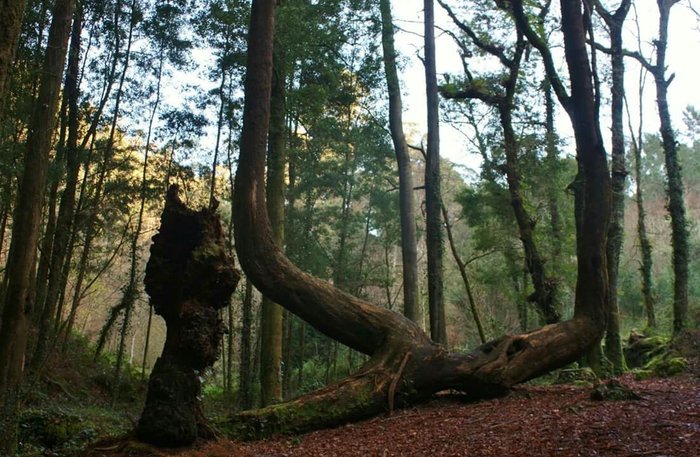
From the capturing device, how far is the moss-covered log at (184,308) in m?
4.45

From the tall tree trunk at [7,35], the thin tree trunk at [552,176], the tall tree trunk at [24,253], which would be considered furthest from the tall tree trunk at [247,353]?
the tall tree trunk at [7,35]

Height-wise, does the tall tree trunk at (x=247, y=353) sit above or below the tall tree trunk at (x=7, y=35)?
below

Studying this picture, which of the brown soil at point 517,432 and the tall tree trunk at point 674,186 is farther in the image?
the tall tree trunk at point 674,186

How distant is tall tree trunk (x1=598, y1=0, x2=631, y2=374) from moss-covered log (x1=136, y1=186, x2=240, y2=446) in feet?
23.6

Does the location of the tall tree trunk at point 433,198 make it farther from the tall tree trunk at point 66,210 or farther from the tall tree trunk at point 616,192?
the tall tree trunk at point 66,210

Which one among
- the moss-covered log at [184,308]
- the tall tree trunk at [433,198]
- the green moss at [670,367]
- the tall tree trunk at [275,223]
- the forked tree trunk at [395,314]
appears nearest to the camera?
the moss-covered log at [184,308]

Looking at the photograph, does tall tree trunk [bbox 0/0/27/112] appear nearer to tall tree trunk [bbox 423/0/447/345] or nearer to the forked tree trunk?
the forked tree trunk

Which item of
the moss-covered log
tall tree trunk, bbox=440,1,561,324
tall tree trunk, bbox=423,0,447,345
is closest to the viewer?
the moss-covered log

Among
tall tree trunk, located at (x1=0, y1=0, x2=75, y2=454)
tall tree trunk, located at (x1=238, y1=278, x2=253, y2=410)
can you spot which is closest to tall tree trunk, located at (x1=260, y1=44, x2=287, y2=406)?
tall tree trunk, located at (x1=0, y1=0, x2=75, y2=454)

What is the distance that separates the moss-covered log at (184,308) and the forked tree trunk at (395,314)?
6.08ft

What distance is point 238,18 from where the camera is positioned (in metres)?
11.2

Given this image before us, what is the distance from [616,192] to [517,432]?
6.64 metres

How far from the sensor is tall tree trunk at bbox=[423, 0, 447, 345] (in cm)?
1086

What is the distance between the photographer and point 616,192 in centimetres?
988
